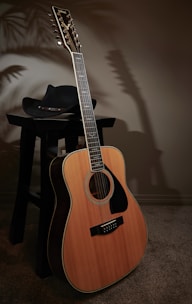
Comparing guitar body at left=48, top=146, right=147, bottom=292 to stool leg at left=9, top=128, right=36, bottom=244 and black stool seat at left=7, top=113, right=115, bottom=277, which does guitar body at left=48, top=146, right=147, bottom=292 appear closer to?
black stool seat at left=7, top=113, right=115, bottom=277

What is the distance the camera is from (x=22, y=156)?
57.0 inches

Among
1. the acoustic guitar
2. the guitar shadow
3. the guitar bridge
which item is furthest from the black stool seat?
the guitar shadow

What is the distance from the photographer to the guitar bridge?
3.67 ft

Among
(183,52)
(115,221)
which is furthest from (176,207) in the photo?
(183,52)

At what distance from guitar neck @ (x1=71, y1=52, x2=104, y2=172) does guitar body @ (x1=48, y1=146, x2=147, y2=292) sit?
0.03 metres

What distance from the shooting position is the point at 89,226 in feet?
3.63

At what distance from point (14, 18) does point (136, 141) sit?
118cm

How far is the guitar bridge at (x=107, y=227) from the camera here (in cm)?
112

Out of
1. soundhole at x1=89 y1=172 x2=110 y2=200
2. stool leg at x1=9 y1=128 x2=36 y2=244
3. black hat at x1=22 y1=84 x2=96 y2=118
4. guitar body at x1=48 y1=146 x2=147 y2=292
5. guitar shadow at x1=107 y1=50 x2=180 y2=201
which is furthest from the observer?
guitar shadow at x1=107 y1=50 x2=180 y2=201

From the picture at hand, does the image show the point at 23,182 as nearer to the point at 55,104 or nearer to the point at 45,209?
the point at 45,209

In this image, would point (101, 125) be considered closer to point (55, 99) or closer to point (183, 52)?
point (55, 99)

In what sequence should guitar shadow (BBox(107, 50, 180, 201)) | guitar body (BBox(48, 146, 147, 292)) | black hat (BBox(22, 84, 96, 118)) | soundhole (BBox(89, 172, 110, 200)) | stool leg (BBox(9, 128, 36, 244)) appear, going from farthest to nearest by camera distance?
guitar shadow (BBox(107, 50, 180, 201)) → stool leg (BBox(9, 128, 36, 244)) → black hat (BBox(22, 84, 96, 118)) → soundhole (BBox(89, 172, 110, 200)) → guitar body (BBox(48, 146, 147, 292))

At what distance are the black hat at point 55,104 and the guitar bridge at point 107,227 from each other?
54 cm

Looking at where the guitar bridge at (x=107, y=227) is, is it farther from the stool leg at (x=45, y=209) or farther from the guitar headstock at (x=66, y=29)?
the guitar headstock at (x=66, y=29)
